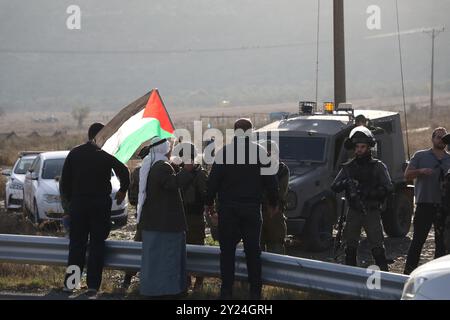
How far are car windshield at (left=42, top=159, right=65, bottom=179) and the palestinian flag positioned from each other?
748 centimetres

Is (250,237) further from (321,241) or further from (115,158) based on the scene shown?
(321,241)

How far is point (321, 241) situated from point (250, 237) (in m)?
4.76

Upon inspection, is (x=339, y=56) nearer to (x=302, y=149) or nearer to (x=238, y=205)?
(x=302, y=149)

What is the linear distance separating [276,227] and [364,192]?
1.25 metres

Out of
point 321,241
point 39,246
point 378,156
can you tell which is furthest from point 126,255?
point 378,156

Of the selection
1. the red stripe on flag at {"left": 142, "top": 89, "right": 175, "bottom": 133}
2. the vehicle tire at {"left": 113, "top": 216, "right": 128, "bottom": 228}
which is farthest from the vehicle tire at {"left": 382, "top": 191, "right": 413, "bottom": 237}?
the red stripe on flag at {"left": 142, "top": 89, "right": 175, "bottom": 133}

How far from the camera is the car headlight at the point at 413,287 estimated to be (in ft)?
20.6

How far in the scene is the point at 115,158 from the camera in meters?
9.37

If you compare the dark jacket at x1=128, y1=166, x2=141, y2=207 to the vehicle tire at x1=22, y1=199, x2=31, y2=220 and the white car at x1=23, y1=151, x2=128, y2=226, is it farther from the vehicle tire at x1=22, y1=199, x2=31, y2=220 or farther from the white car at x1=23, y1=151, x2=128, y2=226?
the vehicle tire at x1=22, y1=199, x2=31, y2=220

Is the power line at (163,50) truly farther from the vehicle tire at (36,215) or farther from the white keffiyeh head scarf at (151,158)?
the white keffiyeh head scarf at (151,158)

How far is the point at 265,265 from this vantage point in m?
8.88

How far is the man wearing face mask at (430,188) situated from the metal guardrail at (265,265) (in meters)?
2.12

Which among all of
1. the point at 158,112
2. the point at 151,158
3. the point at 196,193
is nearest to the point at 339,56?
the point at 158,112

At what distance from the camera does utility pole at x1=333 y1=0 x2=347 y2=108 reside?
58.2 feet
